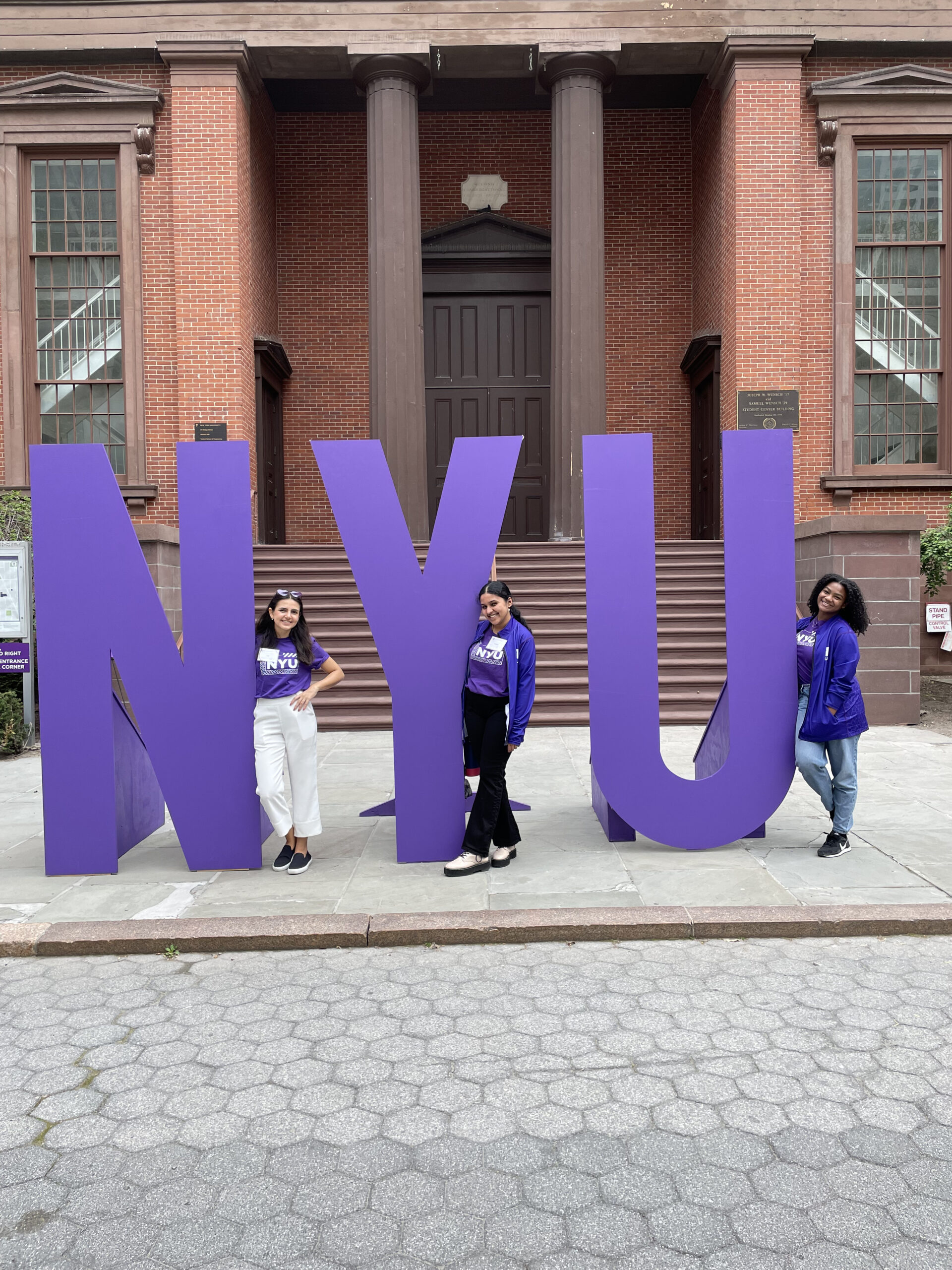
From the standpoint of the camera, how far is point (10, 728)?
9.39 metres

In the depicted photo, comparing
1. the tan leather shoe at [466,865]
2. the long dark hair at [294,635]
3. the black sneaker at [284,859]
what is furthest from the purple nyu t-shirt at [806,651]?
the black sneaker at [284,859]

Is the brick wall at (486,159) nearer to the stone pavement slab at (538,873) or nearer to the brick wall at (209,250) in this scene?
the brick wall at (209,250)

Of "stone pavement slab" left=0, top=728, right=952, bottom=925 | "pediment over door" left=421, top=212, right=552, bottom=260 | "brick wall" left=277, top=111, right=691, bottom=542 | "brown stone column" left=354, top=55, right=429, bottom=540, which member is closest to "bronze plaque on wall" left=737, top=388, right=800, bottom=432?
"brick wall" left=277, top=111, right=691, bottom=542

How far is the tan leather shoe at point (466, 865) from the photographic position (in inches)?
211

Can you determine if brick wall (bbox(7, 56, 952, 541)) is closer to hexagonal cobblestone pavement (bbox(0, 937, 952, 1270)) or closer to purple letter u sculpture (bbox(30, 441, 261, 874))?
purple letter u sculpture (bbox(30, 441, 261, 874))

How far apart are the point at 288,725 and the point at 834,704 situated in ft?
9.57

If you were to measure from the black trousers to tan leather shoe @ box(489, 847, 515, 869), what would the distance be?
0.09 meters

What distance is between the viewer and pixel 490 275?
57.9 ft

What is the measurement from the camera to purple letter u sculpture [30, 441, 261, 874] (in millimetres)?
5547

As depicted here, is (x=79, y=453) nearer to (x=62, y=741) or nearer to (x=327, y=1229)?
(x=62, y=741)

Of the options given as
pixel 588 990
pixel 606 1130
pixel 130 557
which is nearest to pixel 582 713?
pixel 130 557

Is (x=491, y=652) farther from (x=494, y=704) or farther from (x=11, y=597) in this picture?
(x=11, y=597)

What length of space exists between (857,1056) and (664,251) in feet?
54.6

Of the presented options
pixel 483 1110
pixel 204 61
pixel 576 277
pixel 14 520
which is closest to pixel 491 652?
pixel 483 1110
